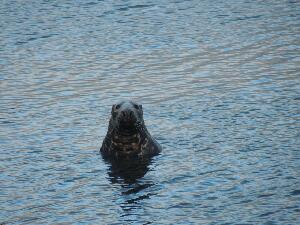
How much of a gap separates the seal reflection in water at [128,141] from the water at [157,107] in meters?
0.28

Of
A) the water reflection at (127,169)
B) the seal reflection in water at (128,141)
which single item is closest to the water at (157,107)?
the water reflection at (127,169)

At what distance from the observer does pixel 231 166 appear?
582 inches

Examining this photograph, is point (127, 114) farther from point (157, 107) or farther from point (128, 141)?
point (157, 107)

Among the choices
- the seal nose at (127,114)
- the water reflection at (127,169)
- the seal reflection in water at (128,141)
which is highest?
the seal nose at (127,114)

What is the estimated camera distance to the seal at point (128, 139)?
15578mm

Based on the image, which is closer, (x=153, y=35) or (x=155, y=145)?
(x=155, y=145)

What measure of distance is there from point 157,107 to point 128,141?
11.9 ft

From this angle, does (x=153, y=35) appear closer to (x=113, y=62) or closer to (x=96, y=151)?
(x=113, y=62)

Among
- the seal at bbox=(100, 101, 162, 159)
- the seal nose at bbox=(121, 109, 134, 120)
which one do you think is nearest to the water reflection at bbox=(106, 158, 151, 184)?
the seal at bbox=(100, 101, 162, 159)

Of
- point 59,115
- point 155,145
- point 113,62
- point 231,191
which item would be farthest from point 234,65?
point 231,191

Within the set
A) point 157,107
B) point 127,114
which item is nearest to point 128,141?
point 127,114

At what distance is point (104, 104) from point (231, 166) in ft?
18.8

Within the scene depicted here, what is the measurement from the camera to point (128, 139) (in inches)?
620

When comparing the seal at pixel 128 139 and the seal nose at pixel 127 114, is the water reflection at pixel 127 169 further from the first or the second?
the seal nose at pixel 127 114
